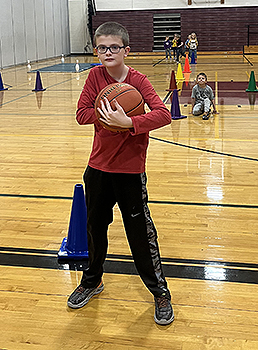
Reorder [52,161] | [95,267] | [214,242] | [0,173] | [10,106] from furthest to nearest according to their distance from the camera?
[10,106] → [52,161] → [0,173] → [214,242] → [95,267]

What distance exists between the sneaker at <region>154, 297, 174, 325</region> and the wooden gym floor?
0.14ft

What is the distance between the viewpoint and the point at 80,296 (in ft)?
8.54

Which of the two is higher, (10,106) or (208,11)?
(208,11)

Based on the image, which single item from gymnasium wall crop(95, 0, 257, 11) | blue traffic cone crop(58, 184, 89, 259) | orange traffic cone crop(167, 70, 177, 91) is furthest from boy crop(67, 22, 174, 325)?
gymnasium wall crop(95, 0, 257, 11)

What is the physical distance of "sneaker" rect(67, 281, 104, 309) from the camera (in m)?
Answer: 2.57

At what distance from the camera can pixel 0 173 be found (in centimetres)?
517

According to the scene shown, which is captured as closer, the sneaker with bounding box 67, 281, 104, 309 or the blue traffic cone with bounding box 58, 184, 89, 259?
the sneaker with bounding box 67, 281, 104, 309

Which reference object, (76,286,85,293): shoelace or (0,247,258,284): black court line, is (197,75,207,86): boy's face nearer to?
(0,247,258,284): black court line

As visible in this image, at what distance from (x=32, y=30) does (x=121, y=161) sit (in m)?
21.2

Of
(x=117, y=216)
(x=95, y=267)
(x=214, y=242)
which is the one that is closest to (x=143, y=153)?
(x=95, y=267)

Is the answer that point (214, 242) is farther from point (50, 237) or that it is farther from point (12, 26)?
point (12, 26)

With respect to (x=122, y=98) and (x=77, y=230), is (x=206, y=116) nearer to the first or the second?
(x=77, y=230)

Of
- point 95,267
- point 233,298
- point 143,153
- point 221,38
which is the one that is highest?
point 221,38

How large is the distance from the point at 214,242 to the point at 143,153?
1321mm
